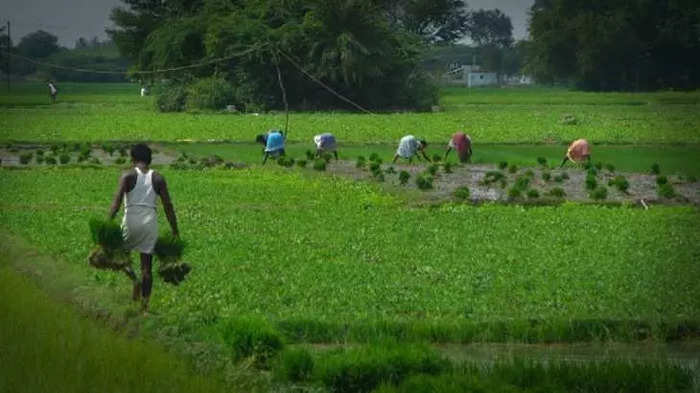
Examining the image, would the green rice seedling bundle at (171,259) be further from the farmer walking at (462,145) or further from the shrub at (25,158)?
the shrub at (25,158)

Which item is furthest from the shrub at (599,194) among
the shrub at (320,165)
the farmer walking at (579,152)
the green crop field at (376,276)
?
the shrub at (320,165)

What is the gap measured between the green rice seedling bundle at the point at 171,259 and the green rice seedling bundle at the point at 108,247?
213mm

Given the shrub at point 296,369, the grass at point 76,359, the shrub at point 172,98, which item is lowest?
the shrub at point 172,98

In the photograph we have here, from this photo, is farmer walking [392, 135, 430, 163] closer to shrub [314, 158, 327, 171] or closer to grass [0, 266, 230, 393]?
shrub [314, 158, 327, 171]

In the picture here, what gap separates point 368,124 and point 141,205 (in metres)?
24.9

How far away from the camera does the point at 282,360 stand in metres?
6.61

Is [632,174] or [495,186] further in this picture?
[632,174]

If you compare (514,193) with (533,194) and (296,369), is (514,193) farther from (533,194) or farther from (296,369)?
(296,369)

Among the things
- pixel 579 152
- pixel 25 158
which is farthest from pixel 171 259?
pixel 25 158

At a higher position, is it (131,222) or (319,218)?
(131,222)

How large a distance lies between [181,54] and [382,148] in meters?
14.9

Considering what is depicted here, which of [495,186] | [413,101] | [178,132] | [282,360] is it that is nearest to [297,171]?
[495,186]

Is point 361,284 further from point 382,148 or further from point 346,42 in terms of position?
point 346,42

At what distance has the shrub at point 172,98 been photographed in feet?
136
